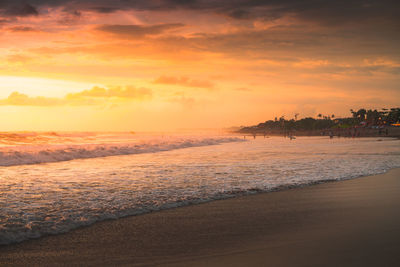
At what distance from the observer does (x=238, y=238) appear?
5.68 metres

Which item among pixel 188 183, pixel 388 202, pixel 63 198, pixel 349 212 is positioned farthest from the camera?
pixel 188 183

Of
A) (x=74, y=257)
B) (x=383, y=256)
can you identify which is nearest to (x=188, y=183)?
(x=74, y=257)

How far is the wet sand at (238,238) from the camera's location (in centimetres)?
473

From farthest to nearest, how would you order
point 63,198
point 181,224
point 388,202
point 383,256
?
point 63,198
point 388,202
point 181,224
point 383,256

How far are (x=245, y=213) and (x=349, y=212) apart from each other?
2.40 meters

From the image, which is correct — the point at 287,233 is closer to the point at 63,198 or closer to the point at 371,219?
the point at 371,219

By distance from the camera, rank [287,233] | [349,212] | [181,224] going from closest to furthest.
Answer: [287,233], [181,224], [349,212]

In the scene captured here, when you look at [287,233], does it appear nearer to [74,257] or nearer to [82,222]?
[74,257]

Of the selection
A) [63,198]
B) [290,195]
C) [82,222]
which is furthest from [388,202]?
[63,198]

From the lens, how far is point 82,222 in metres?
6.71

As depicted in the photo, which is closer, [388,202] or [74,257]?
[74,257]

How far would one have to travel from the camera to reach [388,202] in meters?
8.34

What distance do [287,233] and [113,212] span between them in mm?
3992

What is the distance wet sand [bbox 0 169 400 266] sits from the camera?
4727 millimetres
